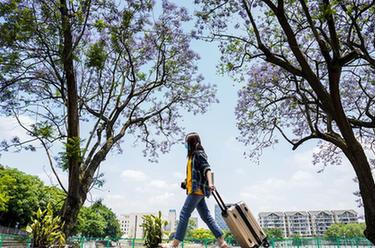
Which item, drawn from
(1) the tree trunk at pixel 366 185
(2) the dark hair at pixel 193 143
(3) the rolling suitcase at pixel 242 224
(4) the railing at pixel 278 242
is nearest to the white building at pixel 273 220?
(4) the railing at pixel 278 242

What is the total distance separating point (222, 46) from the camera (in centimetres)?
1127

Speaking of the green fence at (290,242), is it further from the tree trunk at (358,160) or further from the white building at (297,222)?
the white building at (297,222)

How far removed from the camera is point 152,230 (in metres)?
4.66

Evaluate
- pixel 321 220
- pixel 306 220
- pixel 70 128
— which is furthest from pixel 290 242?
pixel 306 220

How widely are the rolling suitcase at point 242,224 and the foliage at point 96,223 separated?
54498mm

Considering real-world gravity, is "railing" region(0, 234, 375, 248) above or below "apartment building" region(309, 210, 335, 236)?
above

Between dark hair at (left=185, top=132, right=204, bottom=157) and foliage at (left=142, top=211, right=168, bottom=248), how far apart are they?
1473 mm

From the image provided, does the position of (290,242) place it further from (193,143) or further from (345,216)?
(345,216)

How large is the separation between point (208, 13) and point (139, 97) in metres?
4.95

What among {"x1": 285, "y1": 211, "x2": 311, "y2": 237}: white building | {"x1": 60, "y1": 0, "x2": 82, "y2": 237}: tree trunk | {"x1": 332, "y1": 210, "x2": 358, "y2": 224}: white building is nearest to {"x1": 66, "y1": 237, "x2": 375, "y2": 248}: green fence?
{"x1": 60, "y1": 0, "x2": 82, "y2": 237}: tree trunk

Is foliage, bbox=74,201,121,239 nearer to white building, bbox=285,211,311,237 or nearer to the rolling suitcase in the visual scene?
the rolling suitcase

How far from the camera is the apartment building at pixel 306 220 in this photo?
133 metres

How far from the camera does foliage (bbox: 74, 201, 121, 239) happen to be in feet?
191

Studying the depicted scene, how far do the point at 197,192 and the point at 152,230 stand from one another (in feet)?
4.82
